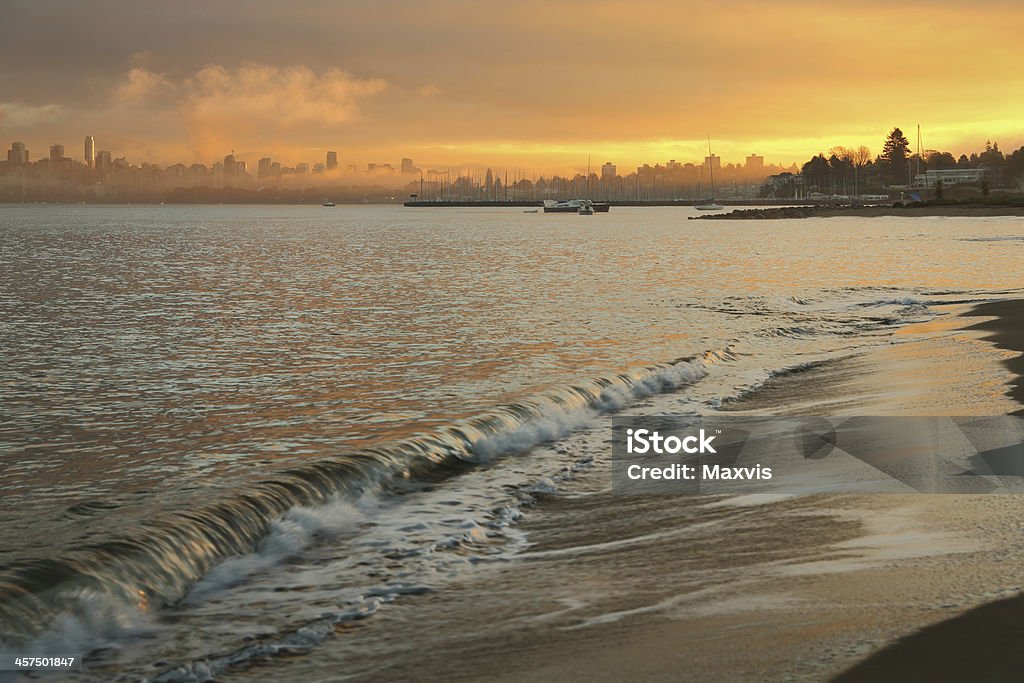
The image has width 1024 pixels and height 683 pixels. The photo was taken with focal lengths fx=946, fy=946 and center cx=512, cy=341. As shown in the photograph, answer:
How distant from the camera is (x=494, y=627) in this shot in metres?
6.57

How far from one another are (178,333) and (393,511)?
731 inches

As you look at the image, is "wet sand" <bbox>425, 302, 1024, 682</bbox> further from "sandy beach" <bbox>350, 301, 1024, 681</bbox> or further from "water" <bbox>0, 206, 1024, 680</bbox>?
"water" <bbox>0, 206, 1024, 680</bbox>

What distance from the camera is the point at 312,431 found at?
546 inches

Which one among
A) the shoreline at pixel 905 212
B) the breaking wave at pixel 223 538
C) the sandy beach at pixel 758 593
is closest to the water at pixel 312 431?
the breaking wave at pixel 223 538

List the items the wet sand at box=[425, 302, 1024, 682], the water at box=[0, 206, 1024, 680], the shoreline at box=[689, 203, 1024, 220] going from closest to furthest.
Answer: the wet sand at box=[425, 302, 1024, 682] → the water at box=[0, 206, 1024, 680] → the shoreline at box=[689, 203, 1024, 220]

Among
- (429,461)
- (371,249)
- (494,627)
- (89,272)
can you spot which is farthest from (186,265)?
(494,627)

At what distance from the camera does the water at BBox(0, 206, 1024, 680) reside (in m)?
7.30

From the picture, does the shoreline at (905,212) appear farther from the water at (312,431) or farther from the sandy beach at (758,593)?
the sandy beach at (758,593)

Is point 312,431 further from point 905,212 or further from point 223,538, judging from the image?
point 905,212

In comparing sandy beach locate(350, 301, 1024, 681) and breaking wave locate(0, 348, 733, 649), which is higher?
sandy beach locate(350, 301, 1024, 681)

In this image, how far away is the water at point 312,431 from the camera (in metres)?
7.30

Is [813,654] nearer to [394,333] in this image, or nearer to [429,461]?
[429,461]

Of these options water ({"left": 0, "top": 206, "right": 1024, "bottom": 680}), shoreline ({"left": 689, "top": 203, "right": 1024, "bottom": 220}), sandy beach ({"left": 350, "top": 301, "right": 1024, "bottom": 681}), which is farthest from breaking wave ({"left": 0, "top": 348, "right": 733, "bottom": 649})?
shoreline ({"left": 689, "top": 203, "right": 1024, "bottom": 220})

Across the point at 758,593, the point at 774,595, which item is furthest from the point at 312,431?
the point at 774,595
